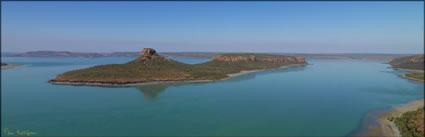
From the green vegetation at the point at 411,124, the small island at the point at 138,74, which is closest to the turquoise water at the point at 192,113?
the green vegetation at the point at 411,124

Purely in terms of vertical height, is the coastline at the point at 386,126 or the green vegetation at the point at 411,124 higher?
the green vegetation at the point at 411,124

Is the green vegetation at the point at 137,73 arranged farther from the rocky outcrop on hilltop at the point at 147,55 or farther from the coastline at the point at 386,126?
the coastline at the point at 386,126

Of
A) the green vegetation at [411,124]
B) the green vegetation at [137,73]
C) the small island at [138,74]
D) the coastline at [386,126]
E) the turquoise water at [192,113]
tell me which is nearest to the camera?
the green vegetation at [411,124]

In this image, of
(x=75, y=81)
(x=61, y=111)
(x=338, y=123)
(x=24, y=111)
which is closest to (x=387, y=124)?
(x=338, y=123)

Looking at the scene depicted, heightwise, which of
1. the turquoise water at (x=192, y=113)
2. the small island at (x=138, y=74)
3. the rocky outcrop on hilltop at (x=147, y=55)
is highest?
the rocky outcrop on hilltop at (x=147, y=55)

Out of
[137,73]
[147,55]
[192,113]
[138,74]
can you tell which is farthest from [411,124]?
[147,55]

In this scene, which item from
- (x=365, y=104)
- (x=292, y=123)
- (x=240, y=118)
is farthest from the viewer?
(x=365, y=104)

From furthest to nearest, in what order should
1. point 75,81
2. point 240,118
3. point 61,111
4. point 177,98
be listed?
point 75,81 → point 177,98 → point 61,111 → point 240,118

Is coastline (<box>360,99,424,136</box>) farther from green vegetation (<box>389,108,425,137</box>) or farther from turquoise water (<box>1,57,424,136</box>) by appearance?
turquoise water (<box>1,57,424,136</box>)

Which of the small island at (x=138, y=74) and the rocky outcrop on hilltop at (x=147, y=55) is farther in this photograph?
the rocky outcrop on hilltop at (x=147, y=55)

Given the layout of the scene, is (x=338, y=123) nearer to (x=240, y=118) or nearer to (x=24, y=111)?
(x=240, y=118)
